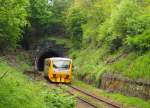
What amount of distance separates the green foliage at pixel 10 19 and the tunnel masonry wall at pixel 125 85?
839cm

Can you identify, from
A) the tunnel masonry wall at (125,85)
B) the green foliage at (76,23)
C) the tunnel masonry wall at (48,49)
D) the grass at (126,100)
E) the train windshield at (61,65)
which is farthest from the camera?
the tunnel masonry wall at (48,49)

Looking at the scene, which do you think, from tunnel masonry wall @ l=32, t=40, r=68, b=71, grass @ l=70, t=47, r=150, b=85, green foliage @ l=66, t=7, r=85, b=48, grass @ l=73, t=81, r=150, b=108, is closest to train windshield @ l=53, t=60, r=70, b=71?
grass @ l=70, t=47, r=150, b=85

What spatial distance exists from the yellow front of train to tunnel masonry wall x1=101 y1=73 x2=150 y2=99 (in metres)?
5.58

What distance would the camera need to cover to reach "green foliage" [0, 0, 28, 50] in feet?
Result: 94.1

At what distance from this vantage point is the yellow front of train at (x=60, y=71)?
121ft

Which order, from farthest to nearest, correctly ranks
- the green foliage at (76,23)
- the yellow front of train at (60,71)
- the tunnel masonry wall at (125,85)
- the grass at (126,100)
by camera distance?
the green foliage at (76,23), the yellow front of train at (60,71), the tunnel masonry wall at (125,85), the grass at (126,100)

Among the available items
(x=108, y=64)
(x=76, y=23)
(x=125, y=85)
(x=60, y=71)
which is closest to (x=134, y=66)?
(x=125, y=85)

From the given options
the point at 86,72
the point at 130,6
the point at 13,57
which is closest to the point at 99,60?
the point at 86,72

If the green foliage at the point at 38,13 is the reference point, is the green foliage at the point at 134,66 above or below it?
below

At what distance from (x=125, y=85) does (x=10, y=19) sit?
10.9m

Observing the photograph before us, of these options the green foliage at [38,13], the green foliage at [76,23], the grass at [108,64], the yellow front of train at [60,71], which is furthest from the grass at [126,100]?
the green foliage at [38,13]

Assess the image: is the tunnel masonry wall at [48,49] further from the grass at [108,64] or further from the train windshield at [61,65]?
the train windshield at [61,65]

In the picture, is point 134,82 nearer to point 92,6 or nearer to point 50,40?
point 92,6

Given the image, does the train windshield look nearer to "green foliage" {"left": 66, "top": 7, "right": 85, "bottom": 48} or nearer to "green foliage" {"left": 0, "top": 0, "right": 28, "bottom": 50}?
"green foliage" {"left": 0, "top": 0, "right": 28, "bottom": 50}
